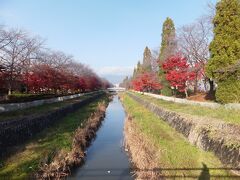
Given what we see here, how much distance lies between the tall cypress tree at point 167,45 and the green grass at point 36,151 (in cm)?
3467

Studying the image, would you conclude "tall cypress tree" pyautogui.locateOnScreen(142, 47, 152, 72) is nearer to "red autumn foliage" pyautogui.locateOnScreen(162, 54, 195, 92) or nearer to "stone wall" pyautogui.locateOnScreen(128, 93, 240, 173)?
"red autumn foliage" pyautogui.locateOnScreen(162, 54, 195, 92)

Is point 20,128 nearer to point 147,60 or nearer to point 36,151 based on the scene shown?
point 36,151

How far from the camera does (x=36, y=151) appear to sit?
16.4 metres

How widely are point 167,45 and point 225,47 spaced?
3023 centimetres

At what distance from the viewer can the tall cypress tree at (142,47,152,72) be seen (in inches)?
3519

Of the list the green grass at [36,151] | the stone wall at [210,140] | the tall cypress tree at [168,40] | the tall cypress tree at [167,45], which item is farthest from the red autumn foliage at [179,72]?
the green grass at [36,151]

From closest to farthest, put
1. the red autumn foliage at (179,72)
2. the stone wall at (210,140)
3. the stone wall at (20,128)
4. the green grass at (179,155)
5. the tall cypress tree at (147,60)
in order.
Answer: the stone wall at (210,140) < the green grass at (179,155) < the stone wall at (20,128) < the red autumn foliage at (179,72) < the tall cypress tree at (147,60)

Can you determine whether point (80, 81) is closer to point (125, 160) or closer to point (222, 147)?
point (125, 160)

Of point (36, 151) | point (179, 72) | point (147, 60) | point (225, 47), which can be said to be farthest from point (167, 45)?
point (36, 151)

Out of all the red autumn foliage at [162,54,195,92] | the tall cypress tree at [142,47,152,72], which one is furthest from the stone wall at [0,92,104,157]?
the tall cypress tree at [142,47,152,72]

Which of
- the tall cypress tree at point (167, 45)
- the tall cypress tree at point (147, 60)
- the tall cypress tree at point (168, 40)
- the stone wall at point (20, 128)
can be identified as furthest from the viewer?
the tall cypress tree at point (147, 60)

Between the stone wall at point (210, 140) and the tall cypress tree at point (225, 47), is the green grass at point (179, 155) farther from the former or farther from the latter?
the tall cypress tree at point (225, 47)

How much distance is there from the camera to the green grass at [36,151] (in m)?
13.1

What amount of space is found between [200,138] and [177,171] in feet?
12.1
